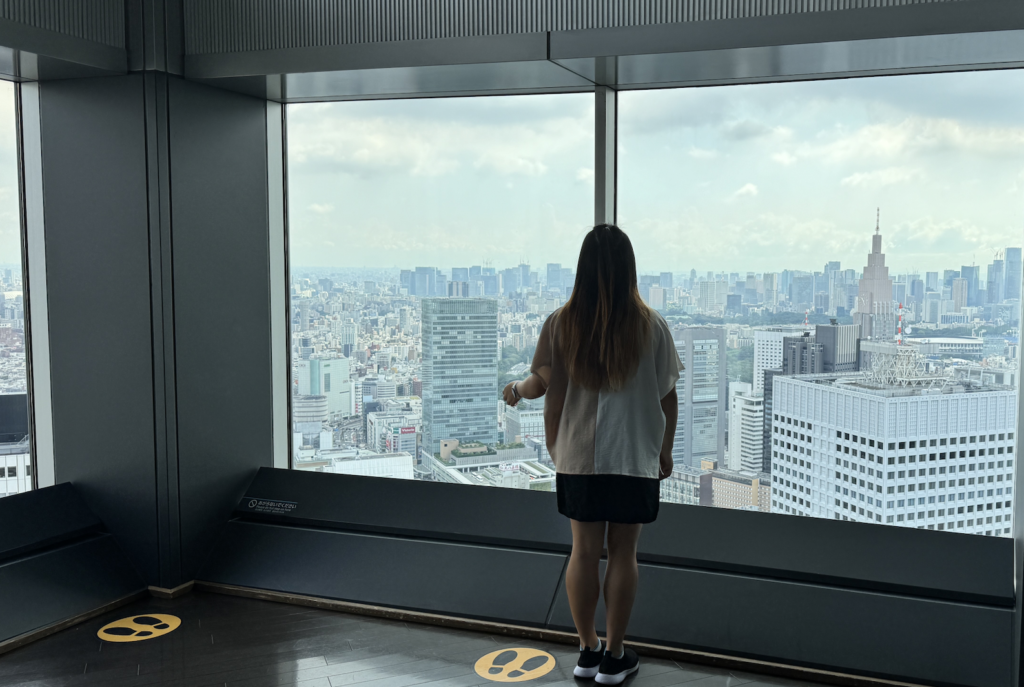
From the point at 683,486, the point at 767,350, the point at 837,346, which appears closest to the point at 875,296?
the point at 837,346

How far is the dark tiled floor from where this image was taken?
9.40 feet

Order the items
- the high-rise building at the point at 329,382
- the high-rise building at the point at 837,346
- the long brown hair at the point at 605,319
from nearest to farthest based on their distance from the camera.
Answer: the long brown hair at the point at 605,319 < the high-rise building at the point at 837,346 < the high-rise building at the point at 329,382

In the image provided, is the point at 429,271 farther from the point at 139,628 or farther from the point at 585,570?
the point at 139,628

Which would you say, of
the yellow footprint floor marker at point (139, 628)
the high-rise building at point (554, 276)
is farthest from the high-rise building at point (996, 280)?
the yellow footprint floor marker at point (139, 628)

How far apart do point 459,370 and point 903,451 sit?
6.37 ft

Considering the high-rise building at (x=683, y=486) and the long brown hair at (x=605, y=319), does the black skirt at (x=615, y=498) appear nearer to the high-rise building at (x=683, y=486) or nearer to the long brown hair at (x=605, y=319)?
the long brown hair at (x=605, y=319)

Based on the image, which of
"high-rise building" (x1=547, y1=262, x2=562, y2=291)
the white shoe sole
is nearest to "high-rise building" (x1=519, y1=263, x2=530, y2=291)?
"high-rise building" (x1=547, y1=262, x2=562, y2=291)

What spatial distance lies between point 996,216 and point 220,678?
10.8 feet

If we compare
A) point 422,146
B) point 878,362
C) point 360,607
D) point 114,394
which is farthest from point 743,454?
point 114,394

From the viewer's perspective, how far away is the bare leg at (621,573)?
2.77 m

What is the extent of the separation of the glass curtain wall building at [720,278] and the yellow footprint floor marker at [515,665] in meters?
0.92

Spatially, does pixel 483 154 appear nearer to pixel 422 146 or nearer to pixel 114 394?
pixel 422 146

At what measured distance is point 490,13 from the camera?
316 centimetres

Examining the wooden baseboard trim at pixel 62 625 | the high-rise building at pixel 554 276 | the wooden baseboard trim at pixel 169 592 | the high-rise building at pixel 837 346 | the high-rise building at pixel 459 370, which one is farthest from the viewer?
the high-rise building at pixel 459 370
